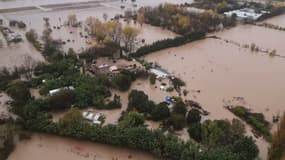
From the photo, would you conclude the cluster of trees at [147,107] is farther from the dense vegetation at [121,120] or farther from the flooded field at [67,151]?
the flooded field at [67,151]

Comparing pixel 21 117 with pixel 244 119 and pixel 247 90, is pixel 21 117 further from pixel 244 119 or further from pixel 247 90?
pixel 247 90

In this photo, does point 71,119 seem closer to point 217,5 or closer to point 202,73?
point 202,73

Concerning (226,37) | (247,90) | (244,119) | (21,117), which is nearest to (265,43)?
(226,37)

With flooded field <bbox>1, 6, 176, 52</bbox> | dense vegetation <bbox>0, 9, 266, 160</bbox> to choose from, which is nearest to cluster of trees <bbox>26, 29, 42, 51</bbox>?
flooded field <bbox>1, 6, 176, 52</bbox>

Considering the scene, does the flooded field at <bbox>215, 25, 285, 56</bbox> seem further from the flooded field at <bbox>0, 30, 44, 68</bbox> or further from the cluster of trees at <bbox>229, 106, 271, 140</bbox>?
the flooded field at <bbox>0, 30, 44, 68</bbox>

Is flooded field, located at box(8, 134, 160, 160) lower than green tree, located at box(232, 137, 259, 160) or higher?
lower

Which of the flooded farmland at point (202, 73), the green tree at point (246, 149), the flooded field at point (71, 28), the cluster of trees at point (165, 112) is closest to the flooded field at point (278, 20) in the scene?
the flooded farmland at point (202, 73)
